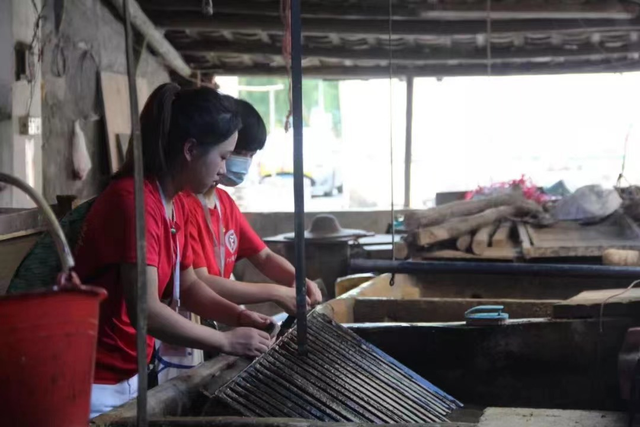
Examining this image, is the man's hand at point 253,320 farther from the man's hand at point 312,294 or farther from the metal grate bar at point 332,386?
the man's hand at point 312,294

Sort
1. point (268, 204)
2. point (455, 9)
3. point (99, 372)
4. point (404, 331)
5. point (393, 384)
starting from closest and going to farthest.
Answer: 1. point (99, 372)
2. point (393, 384)
3. point (404, 331)
4. point (455, 9)
5. point (268, 204)

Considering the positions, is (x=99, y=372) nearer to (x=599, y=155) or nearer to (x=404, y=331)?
(x=404, y=331)

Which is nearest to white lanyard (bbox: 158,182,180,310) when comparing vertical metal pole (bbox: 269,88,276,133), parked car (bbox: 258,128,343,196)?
parked car (bbox: 258,128,343,196)

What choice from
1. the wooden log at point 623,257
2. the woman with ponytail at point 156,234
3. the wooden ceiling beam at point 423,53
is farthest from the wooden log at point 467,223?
the woman with ponytail at point 156,234

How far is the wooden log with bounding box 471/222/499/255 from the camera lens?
5978 millimetres

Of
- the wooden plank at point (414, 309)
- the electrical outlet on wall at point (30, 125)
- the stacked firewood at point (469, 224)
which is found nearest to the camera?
the wooden plank at point (414, 309)

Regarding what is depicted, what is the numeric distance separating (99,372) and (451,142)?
19992 mm

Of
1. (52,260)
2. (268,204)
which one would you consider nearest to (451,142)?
(268,204)

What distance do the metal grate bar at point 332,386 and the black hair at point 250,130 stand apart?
31.9 inches

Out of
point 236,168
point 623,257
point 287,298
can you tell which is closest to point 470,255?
point 623,257

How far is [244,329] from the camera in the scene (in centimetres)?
259

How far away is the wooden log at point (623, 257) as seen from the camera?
5.34m

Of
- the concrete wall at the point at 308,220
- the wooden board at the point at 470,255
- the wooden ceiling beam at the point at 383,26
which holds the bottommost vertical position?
the concrete wall at the point at 308,220

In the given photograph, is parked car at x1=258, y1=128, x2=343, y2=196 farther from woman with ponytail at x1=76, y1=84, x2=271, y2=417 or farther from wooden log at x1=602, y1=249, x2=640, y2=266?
woman with ponytail at x1=76, y1=84, x2=271, y2=417
